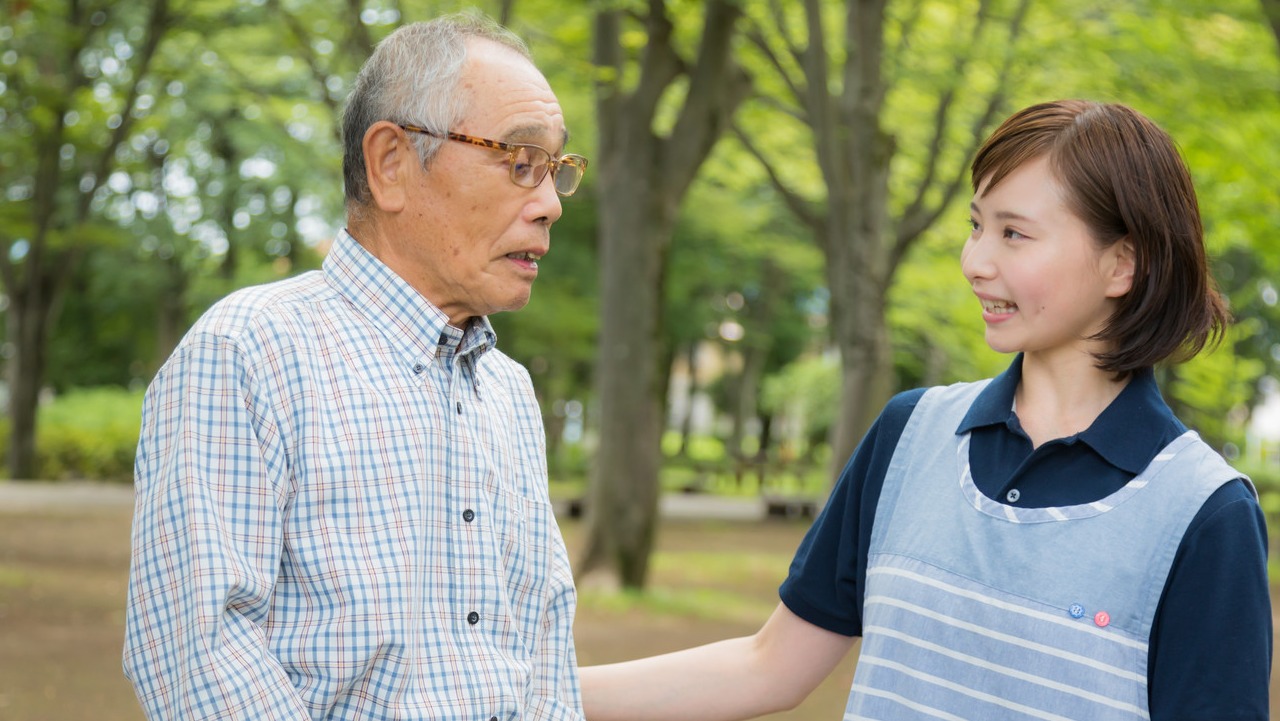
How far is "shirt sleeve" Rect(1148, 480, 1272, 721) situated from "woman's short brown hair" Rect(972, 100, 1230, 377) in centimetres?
29

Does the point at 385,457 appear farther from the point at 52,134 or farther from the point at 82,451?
the point at 82,451

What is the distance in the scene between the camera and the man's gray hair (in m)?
2.34

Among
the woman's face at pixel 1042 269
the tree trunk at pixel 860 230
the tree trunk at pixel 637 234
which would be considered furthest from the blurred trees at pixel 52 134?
the woman's face at pixel 1042 269

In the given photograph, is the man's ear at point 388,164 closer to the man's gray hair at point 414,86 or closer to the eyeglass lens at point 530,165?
the man's gray hair at point 414,86

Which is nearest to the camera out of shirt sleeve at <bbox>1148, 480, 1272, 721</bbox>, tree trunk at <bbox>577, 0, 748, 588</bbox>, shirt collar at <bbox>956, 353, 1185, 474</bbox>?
shirt sleeve at <bbox>1148, 480, 1272, 721</bbox>

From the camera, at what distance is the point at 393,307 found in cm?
234

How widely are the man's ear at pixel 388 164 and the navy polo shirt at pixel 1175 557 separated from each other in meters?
0.88

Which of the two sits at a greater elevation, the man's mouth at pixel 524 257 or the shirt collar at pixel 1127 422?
the man's mouth at pixel 524 257

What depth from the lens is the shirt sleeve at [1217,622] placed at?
1.92 m

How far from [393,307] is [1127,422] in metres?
1.17

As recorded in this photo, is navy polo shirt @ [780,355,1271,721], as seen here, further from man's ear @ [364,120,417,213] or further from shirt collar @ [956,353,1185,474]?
man's ear @ [364,120,417,213]

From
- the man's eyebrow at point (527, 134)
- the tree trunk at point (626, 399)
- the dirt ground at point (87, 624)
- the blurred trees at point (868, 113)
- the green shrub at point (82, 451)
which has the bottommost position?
the green shrub at point (82, 451)

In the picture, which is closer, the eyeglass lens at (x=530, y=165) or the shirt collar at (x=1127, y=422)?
the shirt collar at (x=1127, y=422)

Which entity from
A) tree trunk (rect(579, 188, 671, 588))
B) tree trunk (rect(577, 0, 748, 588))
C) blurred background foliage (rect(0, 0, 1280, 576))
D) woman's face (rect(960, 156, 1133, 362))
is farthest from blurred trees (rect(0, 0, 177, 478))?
woman's face (rect(960, 156, 1133, 362))
